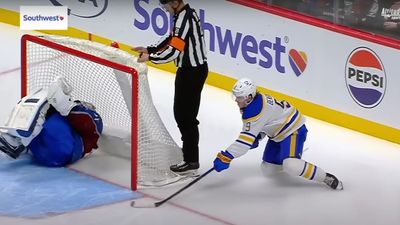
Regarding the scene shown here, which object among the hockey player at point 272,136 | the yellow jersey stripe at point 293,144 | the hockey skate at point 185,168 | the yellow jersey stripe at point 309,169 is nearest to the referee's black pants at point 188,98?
the hockey skate at point 185,168

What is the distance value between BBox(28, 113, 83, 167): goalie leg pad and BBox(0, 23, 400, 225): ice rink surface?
5.3 inches

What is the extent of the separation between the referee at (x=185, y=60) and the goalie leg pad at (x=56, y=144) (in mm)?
632

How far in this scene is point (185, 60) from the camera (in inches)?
247

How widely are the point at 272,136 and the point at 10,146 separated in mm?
1551

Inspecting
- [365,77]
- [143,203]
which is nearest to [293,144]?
[143,203]

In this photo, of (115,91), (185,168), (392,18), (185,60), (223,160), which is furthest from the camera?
(392,18)

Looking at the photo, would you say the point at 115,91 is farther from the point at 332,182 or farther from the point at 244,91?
the point at 332,182

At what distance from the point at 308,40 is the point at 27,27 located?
1.93 m

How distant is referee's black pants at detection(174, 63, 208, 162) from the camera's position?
6312 mm

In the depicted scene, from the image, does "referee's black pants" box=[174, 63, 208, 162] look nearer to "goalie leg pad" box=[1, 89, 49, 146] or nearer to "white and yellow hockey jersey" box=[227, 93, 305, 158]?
"white and yellow hockey jersey" box=[227, 93, 305, 158]

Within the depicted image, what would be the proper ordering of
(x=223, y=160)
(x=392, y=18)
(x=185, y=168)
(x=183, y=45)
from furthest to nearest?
(x=392, y=18) → (x=185, y=168) → (x=183, y=45) → (x=223, y=160)

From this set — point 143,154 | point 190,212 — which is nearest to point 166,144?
point 143,154

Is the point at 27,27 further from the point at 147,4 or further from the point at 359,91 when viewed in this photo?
the point at 359,91

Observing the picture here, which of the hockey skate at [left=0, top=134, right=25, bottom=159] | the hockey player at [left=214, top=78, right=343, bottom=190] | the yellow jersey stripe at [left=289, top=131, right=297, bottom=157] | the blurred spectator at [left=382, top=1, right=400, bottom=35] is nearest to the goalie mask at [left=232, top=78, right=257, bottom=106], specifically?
the hockey player at [left=214, top=78, right=343, bottom=190]
